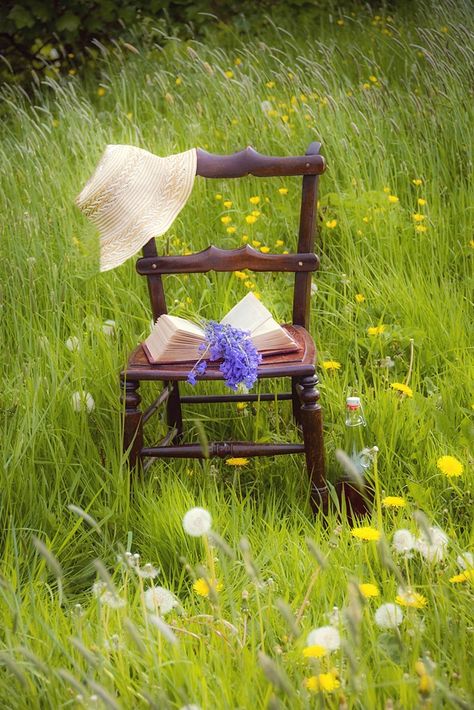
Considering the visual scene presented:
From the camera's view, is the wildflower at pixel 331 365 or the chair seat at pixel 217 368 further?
the wildflower at pixel 331 365

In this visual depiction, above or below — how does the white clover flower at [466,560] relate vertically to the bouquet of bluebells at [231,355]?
below

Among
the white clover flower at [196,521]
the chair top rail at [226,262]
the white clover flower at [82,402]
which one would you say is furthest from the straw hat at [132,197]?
the white clover flower at [196,521]

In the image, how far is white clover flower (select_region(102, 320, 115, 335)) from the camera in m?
2.84

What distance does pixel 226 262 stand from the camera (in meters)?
2.51

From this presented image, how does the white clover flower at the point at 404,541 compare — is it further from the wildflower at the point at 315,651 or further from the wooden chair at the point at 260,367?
the wooden chair at the point at 260,367

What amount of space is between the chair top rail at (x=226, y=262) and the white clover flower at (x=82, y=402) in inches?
15.5

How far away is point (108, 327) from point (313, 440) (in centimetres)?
89

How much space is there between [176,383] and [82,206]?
60cm

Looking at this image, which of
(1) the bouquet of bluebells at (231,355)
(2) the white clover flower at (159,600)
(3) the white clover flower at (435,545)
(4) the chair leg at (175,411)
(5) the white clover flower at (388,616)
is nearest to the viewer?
(5) the white clover flower at (388,616)

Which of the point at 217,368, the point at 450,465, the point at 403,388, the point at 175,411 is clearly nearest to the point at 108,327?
the point at 175,411

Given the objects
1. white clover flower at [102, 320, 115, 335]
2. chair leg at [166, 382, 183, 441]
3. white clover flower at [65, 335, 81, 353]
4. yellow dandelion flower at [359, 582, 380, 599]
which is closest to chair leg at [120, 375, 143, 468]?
chair leg at [166, 382, 183, 441]

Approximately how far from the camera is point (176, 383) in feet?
8.71

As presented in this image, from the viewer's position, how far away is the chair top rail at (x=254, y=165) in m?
2.45

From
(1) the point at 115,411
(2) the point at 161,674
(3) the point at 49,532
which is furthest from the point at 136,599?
(1) the point at 115,411
